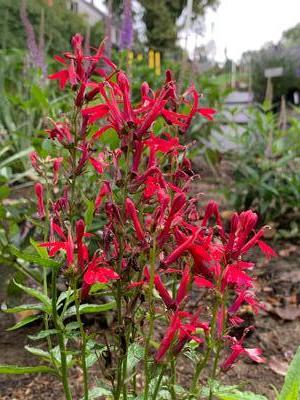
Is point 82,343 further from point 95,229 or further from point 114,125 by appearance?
point 95,229

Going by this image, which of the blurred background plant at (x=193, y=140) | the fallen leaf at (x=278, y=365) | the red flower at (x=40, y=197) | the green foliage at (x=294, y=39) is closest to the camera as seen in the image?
the red flower at (x=40, y=197)

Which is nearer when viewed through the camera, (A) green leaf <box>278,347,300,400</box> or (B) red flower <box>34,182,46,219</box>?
(A) green leaf <box>278,347,300,400</box>

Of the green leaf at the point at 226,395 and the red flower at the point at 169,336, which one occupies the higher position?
the red flower at the point at 169,336

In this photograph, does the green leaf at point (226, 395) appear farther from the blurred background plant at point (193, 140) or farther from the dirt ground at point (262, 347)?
the blurred background plant at point (193, 140)

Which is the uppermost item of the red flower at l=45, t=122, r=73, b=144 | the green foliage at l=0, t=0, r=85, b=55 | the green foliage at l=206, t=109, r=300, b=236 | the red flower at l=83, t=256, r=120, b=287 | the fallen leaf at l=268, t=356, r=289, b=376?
the green foliage at l=0, t=0, r=85, b=55

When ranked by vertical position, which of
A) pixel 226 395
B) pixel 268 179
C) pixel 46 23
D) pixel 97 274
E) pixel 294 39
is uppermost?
pixel 294 39

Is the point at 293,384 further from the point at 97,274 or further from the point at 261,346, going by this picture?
the point at 261,346

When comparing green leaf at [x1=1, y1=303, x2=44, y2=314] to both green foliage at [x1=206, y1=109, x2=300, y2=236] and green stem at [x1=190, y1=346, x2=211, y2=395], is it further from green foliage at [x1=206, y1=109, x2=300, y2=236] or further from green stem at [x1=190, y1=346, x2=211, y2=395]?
green foliage at [x1=206, y1=109, x2=300, y2=236]

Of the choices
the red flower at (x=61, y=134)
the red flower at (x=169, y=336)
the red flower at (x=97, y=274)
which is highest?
the red flower at (x=61, y=134)

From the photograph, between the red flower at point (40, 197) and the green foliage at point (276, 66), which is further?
the green foliage at point (276, 66)

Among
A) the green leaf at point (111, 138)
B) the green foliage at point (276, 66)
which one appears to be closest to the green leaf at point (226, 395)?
the green leaf at point (111, 138)

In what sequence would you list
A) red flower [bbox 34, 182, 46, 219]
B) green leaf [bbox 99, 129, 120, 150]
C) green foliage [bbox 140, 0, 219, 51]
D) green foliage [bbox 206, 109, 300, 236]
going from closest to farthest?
red flower [bbox 34, 182, 46, 219], green leaf [bbox 99, 129, 120, 150], green foliage [bbox 206, 109, 300, 236], green foliage [bbox 140, 0, 219, 51]

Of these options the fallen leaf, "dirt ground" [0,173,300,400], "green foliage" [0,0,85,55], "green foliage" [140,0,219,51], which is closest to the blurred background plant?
"dirt ground" [0,173,300,400]

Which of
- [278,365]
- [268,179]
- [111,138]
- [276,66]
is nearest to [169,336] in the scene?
[111,138]
